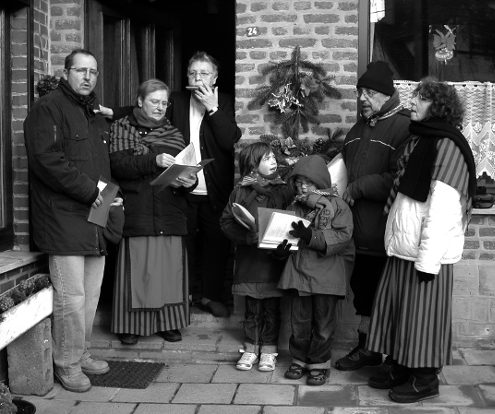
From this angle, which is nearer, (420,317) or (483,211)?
(420,317)

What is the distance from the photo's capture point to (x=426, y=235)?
4.72m

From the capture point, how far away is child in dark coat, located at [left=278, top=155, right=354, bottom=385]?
5.17 m

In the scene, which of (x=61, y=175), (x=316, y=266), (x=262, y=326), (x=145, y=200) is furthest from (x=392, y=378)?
(x=61, y=175)

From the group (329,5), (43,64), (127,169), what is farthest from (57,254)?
(329,5)

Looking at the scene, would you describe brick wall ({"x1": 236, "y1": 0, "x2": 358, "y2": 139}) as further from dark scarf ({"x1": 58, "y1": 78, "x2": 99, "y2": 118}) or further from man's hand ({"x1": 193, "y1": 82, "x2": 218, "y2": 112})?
dark scarf ({"x1": 58, "y1": 78, "x2": 99, "y2": 118})

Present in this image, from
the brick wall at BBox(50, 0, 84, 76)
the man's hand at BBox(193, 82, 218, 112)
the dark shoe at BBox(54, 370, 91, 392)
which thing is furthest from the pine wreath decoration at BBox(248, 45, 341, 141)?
the dark shoe at BBox(54, 370, 91, 392)

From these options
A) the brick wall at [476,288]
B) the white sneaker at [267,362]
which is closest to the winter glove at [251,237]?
the white sneaker at [267,362]

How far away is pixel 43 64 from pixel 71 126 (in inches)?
47.7

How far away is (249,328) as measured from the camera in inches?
222

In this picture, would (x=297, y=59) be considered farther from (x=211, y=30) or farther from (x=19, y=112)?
(x=211, y=30)

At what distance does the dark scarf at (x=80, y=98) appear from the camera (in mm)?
5191

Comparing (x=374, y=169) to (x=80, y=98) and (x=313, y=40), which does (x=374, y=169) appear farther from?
(x=80, y=98)

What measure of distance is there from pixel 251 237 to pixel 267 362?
0.87m

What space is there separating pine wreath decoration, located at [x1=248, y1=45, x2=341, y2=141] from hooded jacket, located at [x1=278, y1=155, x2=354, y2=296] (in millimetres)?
811
